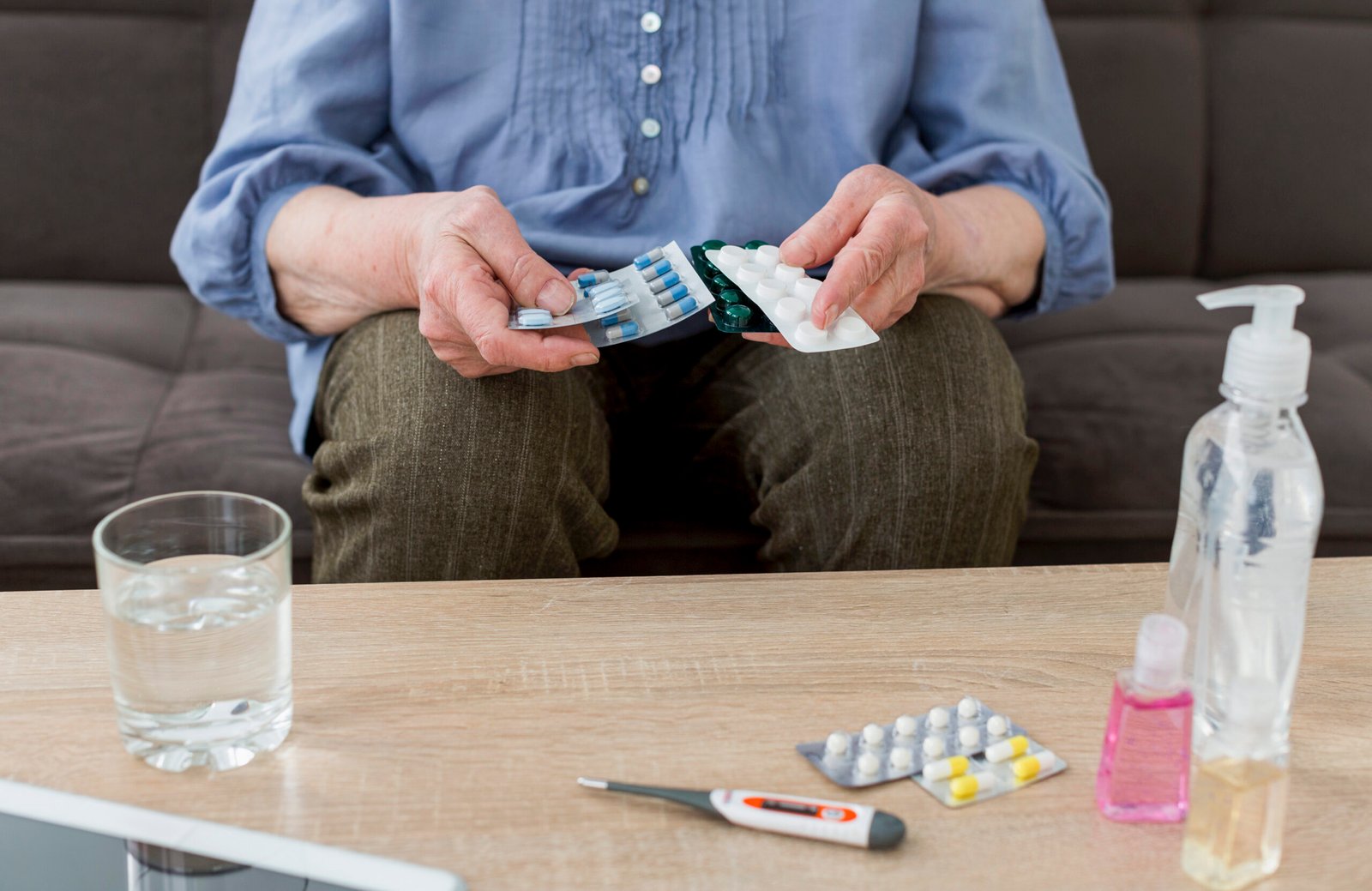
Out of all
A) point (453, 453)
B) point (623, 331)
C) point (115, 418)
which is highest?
point (623, 331)

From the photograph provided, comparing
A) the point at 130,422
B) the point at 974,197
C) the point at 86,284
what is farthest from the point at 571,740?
the point at 86,284

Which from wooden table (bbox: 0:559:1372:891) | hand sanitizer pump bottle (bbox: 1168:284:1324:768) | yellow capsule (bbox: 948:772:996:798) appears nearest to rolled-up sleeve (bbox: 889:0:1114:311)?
wooden table (bbox: 0:559:1372:891)

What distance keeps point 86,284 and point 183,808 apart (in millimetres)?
1111

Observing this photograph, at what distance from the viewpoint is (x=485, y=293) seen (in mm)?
811

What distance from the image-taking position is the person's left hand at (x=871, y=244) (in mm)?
812

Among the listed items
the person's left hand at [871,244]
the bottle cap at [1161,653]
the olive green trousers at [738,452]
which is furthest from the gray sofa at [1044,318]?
the bottle cap at [1161,653]

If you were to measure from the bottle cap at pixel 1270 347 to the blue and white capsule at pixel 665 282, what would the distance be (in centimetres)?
32

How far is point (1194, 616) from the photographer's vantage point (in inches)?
26.1

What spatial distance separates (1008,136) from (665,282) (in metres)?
0.48

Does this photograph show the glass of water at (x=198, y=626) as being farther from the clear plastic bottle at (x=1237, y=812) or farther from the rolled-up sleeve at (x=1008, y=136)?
the rolled-up sleeve at (x=1008, y=136)

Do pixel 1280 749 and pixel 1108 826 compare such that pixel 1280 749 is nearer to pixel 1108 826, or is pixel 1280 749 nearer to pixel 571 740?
pixel 1108 826

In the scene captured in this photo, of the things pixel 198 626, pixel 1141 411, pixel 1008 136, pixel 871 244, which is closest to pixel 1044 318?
pixel 1141 411

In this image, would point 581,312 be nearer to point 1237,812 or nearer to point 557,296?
point 557,296

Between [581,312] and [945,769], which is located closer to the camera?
[945,769]
